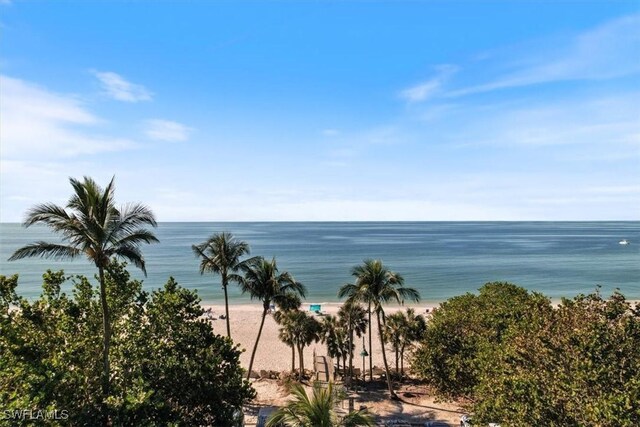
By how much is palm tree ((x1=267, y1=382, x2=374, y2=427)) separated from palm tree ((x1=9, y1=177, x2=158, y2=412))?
17.4 ft

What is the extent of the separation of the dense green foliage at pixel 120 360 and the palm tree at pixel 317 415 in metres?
2.51

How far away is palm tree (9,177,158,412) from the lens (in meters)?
10.5

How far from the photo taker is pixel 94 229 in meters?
11.0

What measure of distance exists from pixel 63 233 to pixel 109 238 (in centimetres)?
119

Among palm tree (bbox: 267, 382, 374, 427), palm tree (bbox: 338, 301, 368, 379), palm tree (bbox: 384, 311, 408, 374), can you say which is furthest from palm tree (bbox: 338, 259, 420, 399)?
palm tree (bbox: 267, 382, 374, 427)

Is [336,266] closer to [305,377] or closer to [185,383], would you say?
[305,377]

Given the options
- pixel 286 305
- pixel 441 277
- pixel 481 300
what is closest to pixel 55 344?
pixel 286 305

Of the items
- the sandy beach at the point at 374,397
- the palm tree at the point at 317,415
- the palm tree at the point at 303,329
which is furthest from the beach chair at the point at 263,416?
the palm tree at the point at 317,415

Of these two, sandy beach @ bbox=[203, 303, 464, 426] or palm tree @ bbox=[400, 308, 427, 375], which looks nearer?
sandy beach @ bbox=[203, 303, 464, 426]

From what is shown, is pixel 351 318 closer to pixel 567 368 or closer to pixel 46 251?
pixel 567 368

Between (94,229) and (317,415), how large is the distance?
8496mm

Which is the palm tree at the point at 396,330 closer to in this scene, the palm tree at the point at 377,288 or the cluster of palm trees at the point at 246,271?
the palm tree at the point at 377,288

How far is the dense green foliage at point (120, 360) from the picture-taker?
9.90m

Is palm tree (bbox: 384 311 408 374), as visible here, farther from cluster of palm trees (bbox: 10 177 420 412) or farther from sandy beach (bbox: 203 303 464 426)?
sandy beach (bbox: 203 303 464 426)
